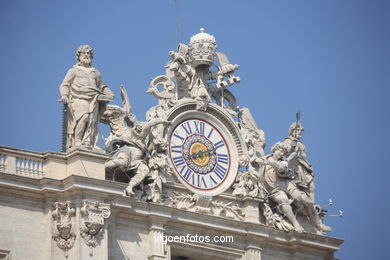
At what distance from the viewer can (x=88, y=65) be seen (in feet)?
128

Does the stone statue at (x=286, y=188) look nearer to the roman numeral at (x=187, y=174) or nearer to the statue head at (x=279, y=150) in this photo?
the statue head at (x=279, y=150)

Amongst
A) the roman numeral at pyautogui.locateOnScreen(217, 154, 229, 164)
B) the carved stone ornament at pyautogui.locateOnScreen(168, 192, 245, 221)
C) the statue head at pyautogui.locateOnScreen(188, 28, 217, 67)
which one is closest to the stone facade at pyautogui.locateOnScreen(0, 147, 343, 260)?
the carved stone ornament at pyautogui.locateOnScreen(168, 192, 245, 221)

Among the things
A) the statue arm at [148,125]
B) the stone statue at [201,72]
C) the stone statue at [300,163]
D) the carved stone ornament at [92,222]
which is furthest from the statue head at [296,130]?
the carved stone ornament at [92,222]

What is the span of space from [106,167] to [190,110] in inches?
112

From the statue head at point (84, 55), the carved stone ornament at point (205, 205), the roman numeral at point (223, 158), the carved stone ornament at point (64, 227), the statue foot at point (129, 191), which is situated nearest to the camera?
the carved stone ornament at point (64, 227)

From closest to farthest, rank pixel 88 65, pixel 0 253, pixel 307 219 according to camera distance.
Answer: pixel 0 253
pixel 88 65
pixel 307 219

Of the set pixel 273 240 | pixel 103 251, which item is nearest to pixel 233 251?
pixel 273 240

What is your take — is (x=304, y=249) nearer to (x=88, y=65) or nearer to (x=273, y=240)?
(x=273, y=240)

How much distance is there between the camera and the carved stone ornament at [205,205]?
39.5m

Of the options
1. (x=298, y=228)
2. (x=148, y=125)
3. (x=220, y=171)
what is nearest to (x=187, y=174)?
(x=220, y=171)

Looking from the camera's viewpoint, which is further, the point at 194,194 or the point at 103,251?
the point at 194,194

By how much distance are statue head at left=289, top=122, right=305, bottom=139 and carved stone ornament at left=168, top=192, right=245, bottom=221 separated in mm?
2771

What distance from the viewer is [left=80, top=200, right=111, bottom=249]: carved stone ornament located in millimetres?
37219

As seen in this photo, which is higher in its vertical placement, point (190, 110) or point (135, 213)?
point (190, 110)
